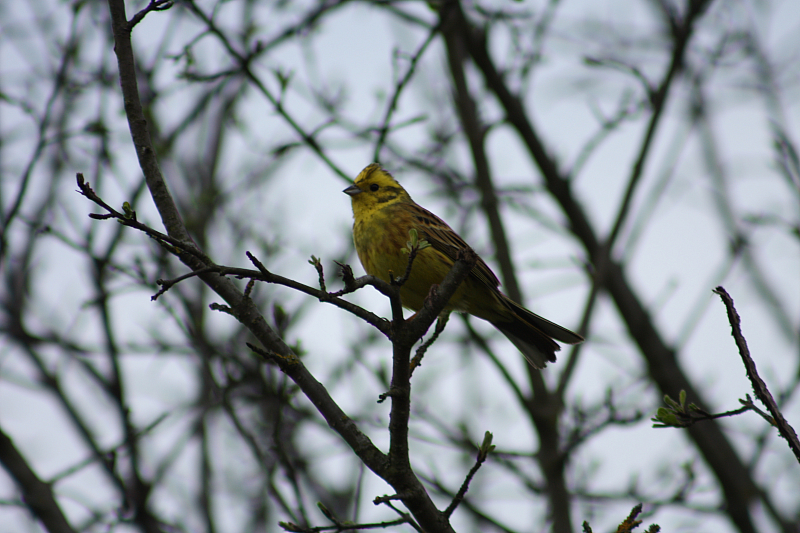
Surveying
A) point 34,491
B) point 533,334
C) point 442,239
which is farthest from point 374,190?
point 34,491

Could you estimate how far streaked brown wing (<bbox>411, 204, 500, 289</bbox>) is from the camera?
5.62 m

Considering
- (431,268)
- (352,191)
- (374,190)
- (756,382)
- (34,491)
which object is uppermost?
(374,190)

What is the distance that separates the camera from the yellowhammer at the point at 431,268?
18.0ft

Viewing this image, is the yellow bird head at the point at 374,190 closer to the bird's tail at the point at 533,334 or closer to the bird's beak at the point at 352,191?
the bird's beak at the point at 352,191

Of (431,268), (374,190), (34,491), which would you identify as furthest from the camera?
(374,190)

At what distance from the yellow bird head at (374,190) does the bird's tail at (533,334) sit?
57.0 inches

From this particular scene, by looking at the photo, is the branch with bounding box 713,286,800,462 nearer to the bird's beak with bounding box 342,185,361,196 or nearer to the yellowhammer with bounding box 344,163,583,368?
the yellowhammer with bounding box 344,163,583,368

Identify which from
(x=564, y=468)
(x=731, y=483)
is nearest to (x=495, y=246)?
(x=564, y=468)

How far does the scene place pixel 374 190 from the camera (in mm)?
6504

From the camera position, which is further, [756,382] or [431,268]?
[431,268]

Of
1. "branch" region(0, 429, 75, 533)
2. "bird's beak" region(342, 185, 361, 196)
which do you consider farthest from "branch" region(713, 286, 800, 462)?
"branch" region(0, 429, 75, 533)

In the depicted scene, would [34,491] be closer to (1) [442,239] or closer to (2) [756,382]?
(1) [442,239]

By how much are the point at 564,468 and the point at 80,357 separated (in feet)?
15.1

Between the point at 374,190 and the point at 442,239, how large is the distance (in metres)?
0.95
